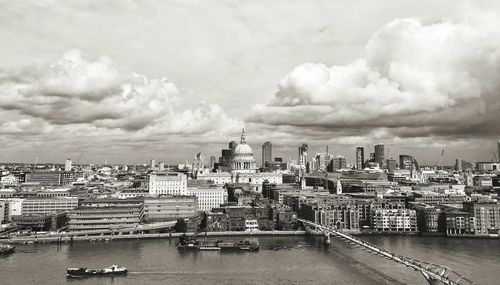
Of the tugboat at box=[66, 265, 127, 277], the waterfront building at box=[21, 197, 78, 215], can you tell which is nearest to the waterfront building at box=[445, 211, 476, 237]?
the tugboat at box=[66, 265, 127, 277]

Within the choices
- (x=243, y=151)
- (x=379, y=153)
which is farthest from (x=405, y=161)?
(x=243, y=151)

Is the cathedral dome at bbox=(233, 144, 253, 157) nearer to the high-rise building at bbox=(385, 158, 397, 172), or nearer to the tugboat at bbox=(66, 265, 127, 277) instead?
the high-rise building at bbox=(385, 158, 397, 172)

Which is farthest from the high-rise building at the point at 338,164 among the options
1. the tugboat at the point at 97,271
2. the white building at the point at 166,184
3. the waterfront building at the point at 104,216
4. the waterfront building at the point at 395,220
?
the tugboat at the point at 97,271

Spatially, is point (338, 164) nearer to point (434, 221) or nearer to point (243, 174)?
point (243, 174)

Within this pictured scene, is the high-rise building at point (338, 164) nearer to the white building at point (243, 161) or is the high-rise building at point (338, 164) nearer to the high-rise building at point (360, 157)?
the high-rise building at point (360, 157)

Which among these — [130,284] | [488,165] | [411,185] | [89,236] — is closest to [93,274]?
[130,284]

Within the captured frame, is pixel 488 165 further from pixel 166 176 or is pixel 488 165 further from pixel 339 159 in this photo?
pixel 166 176
